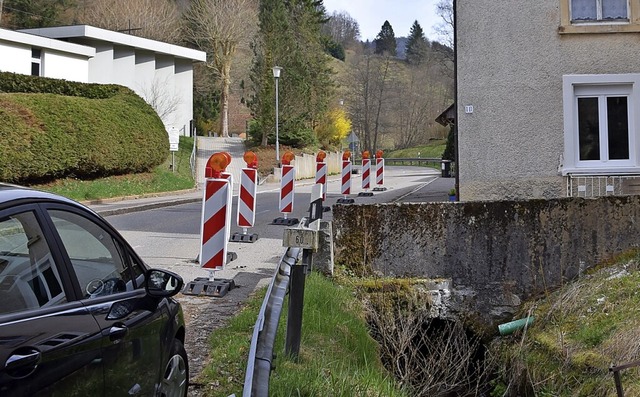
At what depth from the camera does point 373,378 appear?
16.6 feet

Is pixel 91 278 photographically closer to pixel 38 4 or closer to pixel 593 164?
pixel 593 164

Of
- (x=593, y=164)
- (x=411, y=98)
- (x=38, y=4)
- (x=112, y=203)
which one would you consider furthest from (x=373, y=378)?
(x=411, y=98)

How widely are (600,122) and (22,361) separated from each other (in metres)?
13.0

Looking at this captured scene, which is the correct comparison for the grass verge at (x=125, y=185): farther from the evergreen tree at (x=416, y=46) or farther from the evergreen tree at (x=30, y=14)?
the evergreen tree at (x=416, y=46)

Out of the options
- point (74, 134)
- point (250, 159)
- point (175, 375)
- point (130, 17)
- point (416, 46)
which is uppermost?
point (416, 46)

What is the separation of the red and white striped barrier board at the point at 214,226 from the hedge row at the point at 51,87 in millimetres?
22148

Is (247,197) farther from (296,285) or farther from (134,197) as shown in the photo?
(134,197)

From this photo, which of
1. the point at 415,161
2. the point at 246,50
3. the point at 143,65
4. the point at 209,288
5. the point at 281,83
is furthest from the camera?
the point at 415,161

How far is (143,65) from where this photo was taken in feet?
145

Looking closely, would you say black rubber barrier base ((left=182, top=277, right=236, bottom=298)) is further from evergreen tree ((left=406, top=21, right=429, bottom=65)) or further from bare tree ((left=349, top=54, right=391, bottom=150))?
evergreen tree ((left=406, top=21, right=429, bottom=65))

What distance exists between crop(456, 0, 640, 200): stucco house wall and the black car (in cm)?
1078

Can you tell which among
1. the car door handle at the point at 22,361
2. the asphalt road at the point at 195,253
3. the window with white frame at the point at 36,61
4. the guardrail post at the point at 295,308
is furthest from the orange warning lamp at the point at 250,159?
the window with white frame at the point at 36,61

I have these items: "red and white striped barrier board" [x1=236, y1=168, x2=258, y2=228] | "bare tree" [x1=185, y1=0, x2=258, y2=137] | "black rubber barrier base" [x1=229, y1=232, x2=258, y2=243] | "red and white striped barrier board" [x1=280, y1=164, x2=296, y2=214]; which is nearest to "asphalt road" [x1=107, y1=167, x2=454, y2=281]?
"black rubber barrier base" [x1=229, y1=232, x2=258, y2=243]

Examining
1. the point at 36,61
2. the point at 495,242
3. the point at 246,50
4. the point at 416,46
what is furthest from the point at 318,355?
the point at 416,46
